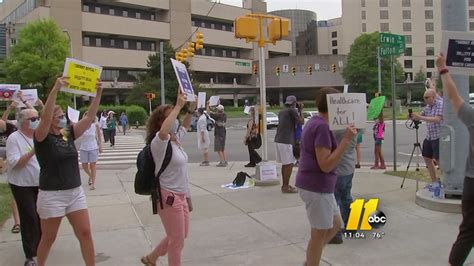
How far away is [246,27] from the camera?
10273mm

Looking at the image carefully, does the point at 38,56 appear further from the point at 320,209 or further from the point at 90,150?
the point at 320,209

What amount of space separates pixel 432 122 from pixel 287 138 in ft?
8.27

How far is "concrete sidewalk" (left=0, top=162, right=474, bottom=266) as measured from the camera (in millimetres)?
5547

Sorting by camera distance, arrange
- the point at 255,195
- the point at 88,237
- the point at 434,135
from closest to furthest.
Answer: the point at 88,237, the point at 434,135, the point at 255,195

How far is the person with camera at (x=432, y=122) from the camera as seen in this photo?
8.06 meters

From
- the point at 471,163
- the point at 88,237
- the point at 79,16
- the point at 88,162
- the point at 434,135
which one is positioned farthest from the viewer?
the point at 79,16

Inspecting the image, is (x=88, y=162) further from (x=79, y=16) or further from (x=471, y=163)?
(x=79, y=16)

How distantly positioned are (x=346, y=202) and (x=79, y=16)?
2639 inches

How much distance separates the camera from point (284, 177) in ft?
30.0

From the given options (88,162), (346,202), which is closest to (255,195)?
(346,202)

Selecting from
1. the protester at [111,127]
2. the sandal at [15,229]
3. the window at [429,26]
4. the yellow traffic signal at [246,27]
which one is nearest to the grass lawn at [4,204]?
the sandal at [15,229]

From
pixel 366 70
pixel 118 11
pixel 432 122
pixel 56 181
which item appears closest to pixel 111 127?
pixel 432 122

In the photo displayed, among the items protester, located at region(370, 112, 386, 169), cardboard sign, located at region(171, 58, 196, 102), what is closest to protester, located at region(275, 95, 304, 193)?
protester, located at region(370, 112, 386, 169)

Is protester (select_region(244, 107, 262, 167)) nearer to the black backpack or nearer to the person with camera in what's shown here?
the person with camera
